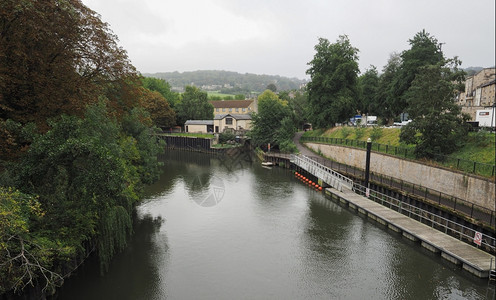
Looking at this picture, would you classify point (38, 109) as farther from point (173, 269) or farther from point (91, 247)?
point (173, 269)

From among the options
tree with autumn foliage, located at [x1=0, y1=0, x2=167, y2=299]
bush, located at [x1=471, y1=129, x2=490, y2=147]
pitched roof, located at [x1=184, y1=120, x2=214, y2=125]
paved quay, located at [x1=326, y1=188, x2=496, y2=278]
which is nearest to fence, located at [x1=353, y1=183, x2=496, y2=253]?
paved quay, located at [x1=326, y1=188, x2=496, y2=278]

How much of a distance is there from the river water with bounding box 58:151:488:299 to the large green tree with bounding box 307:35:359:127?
23.9m

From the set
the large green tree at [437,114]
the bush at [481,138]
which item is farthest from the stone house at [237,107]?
the bush at [481,138]

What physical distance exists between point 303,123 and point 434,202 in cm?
5527

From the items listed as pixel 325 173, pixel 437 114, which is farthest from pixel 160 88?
pixel 437 114

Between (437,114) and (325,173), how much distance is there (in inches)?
499

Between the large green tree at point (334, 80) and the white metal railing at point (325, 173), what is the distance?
36.9 feet

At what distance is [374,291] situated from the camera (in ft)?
49.6

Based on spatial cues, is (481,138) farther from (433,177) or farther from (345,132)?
(345,132)

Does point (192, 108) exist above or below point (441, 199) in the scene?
above

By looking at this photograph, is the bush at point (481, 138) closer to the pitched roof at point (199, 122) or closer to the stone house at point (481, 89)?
the stone house at point (481, 89)

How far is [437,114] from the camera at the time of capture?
80.3ft

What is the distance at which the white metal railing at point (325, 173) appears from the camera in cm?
3152

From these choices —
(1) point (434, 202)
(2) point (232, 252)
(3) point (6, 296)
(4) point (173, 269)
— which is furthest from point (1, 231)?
(1) point (434, 202)
